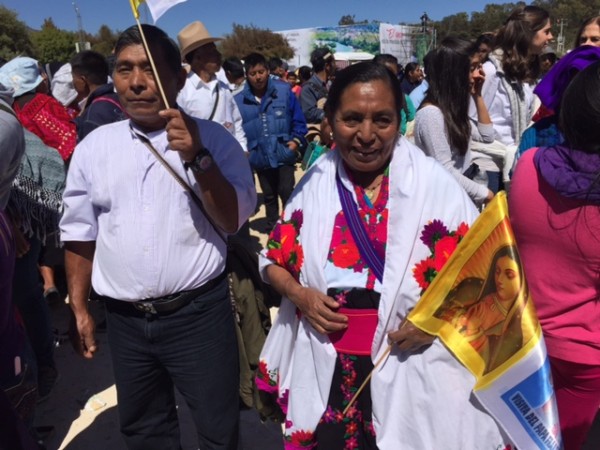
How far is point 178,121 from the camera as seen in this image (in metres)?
1.49

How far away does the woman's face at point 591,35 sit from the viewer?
11.0ft

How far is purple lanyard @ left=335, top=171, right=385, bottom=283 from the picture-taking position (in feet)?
5.41

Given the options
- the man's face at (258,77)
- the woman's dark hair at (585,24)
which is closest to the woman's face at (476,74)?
the woman's dark hair at (585,24)

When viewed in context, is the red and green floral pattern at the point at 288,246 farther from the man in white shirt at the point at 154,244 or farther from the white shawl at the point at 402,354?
the man in white shirt at the point at 154,244

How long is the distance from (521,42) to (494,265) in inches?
104

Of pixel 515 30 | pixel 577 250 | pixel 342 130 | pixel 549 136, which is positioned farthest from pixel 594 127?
pixel 515 30

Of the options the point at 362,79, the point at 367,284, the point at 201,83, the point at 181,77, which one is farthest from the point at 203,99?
the point at 367,284

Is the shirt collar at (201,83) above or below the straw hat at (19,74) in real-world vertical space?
below

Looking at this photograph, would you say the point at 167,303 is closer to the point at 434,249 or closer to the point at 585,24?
the point at 434,249

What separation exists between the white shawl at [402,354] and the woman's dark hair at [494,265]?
18 centimetres

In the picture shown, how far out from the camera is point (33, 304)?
2928mm

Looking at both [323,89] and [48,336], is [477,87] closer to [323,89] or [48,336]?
[48,336]

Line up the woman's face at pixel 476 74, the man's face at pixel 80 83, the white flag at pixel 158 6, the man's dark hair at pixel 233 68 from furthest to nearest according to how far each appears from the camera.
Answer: the man's dark hair at pixel 233 68
the man's face at pixel 80 83
the woman's face at pixel 476 74
the white flag at pixel 158 6

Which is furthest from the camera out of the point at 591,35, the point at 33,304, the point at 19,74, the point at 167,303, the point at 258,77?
the point at 258,77
